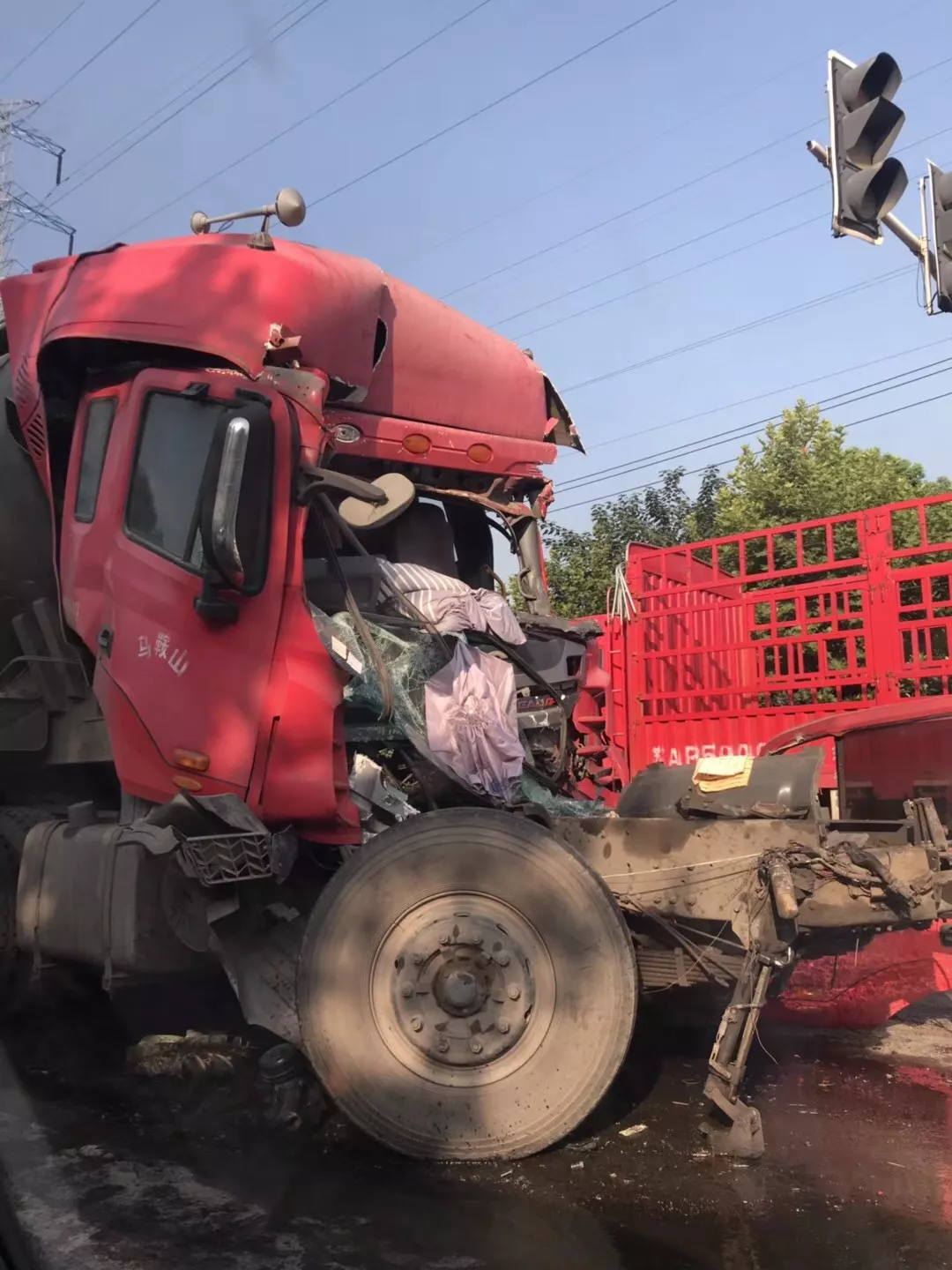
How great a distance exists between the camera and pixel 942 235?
6574mm

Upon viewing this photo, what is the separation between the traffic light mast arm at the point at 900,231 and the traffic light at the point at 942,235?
0.06m

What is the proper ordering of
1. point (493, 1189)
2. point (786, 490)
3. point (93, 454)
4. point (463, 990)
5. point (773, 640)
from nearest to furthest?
1. point (493, 1189)
2. point (463, 990)
3. point (93, 454)
4. point (773, 640)
5. point (786, 490)

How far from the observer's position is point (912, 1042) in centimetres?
531

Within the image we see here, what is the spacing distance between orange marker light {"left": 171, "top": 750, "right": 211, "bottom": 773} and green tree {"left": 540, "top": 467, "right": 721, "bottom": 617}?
11.3 meters

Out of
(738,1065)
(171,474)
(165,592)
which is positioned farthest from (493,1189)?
(171,474)

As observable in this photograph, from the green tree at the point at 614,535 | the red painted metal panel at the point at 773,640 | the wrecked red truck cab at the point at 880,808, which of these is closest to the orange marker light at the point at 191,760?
the wrecked red truck cab at the point at 880,808

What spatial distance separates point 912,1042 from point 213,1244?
368cm

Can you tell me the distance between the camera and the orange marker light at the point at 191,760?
3922 mm

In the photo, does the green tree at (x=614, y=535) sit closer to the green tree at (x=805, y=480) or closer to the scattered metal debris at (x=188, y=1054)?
the green tree at (x=805, y=480)

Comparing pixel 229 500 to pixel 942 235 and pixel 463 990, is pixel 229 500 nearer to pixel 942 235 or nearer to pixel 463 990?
pixel 463 990

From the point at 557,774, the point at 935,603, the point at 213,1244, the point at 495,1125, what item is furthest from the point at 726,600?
the point at 213,1244

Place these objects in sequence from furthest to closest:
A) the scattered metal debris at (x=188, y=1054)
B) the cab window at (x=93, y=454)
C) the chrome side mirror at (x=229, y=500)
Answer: the scattered metal debris at (x=188, y=1054) → the cab window at (x=93, y=454) → the chrome side mirror at (x=229, y=500)

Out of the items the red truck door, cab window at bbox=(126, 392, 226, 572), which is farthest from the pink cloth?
cab window at bbox=(126, 392, 226, 572)

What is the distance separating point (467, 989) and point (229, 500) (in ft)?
6.16
